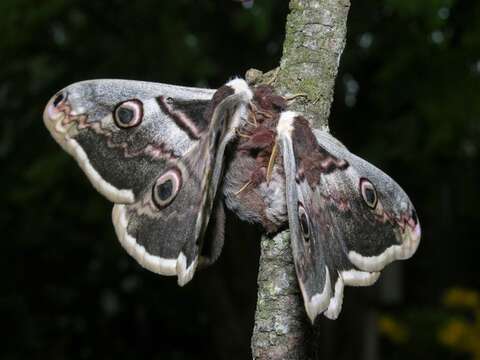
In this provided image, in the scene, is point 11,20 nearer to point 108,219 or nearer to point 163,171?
point 108,219

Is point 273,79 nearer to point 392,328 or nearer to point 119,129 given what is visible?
point 119,129

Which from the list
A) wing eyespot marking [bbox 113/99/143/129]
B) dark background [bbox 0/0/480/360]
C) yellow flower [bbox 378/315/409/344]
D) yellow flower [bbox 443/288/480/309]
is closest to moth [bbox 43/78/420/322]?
wing eyespot marking [bbox 113/99/143/129]

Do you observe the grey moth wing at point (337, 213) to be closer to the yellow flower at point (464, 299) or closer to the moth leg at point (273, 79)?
the moth leg at point (273, 79)

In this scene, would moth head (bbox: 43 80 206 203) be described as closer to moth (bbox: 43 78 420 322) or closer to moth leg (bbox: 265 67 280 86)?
moth (bbox: 43 78 420 322)

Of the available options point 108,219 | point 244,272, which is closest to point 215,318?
point 244,272

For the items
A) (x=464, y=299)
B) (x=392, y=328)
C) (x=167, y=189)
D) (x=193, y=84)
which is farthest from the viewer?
(x=392, y=328)

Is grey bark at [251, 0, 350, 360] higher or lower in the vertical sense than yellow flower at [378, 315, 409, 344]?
higher

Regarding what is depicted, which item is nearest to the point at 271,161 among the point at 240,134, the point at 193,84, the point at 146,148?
the point at 240,134

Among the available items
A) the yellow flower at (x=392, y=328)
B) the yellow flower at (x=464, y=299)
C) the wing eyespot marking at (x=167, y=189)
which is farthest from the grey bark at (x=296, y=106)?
the yellow flower at (x=392, y=328)
